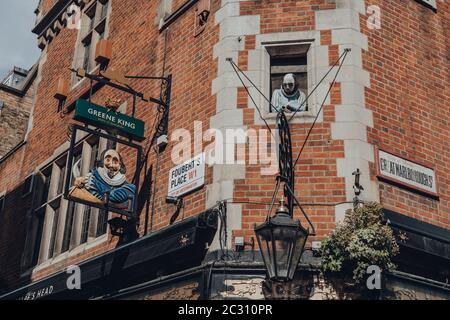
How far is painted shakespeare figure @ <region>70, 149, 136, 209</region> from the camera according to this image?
9.43 meters

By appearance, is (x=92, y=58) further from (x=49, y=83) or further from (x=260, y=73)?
(x=260, y=73)

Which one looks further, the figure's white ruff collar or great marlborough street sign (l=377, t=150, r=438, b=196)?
the figure's white ruff collar

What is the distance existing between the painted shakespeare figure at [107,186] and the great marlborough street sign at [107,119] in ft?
1.46

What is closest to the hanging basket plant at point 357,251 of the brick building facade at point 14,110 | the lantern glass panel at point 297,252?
the lantern glass panel at point 297,252

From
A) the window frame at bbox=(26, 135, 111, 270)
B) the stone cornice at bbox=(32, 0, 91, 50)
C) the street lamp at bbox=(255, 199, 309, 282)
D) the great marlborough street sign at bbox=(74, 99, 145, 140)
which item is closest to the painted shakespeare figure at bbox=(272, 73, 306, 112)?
the street lamp at bbox=(255, 199, 309, 282)

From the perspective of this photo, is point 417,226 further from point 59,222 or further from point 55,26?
point 55,26

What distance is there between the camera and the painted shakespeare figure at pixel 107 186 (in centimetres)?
943

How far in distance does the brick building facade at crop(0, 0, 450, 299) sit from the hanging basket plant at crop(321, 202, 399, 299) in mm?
311

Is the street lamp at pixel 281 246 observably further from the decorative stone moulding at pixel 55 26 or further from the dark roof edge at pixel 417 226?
the decorative stone moulding at pixel 55 26

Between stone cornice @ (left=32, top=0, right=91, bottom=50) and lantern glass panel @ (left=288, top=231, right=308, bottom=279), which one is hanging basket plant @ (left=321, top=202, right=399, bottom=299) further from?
stone cornice @ (left=32, top=0, right=91, bottom=50)

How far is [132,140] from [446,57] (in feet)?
18.2

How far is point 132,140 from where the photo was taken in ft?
36.1

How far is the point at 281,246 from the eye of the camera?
7.17 meters
